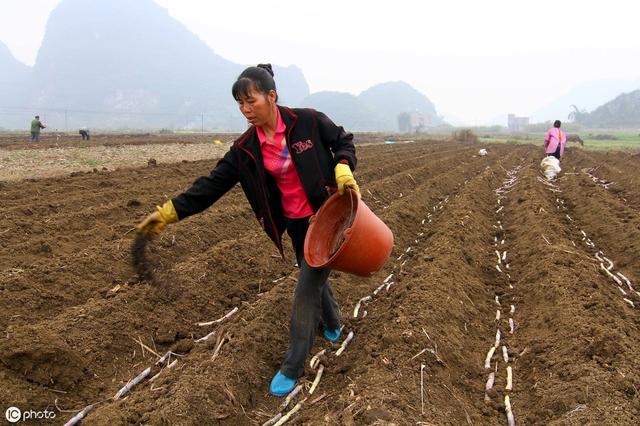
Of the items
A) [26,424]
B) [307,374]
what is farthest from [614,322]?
[26,424]

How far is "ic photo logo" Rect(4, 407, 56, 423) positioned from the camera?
270 centimetres

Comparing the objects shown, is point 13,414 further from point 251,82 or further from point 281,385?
point 251,82

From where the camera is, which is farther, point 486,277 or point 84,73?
point 84,73

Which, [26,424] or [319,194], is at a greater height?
[319,194]

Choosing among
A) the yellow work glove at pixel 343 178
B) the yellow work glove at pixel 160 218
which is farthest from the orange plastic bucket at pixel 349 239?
the yellow work glove at pixel 160 218

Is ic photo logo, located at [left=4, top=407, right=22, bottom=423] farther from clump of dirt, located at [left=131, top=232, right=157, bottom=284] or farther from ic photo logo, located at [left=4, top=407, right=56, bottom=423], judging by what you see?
clump of dirt, located at [left=131, top=232, right=157, bottom=284]

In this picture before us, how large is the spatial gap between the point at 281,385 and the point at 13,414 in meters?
1.48

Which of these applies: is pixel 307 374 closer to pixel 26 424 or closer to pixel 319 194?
pixel 319 194

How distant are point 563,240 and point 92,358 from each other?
17.1 ft

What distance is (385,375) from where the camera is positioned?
2.97 meters

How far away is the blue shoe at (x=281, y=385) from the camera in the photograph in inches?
120

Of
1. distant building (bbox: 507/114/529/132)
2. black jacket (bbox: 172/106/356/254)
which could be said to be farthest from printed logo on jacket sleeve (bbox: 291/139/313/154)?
distant building (bbox: 507/114/529/132)

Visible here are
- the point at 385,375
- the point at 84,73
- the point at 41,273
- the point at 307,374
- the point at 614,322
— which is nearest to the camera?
the point at 385,375

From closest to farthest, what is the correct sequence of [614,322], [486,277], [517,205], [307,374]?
1. [307,374]
2. [614,322]
3. [486,277]
4. [517,205]
